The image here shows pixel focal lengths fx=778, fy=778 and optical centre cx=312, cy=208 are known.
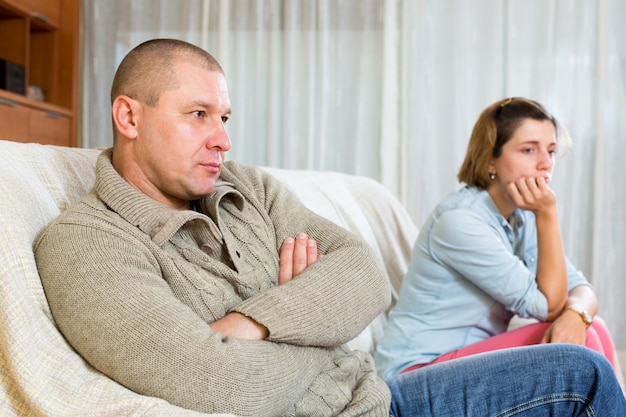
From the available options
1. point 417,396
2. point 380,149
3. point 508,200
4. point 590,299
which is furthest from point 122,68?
point 380,149

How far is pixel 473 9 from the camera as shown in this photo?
402 centimetres

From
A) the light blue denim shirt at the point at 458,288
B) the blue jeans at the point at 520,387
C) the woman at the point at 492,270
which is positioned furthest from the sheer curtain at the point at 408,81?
the blue jeans at the point at 520,387

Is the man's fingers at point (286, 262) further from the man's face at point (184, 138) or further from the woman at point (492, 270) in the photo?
the woman at point (492, 270)

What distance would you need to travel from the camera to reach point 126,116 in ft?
4.27

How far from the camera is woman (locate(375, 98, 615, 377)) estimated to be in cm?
186

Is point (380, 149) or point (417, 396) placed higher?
point (380, 149)

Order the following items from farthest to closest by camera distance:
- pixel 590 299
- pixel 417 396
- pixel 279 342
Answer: pixel 590 299 → pixel 417 396 → pixel 279 342

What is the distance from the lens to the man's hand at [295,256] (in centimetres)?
128

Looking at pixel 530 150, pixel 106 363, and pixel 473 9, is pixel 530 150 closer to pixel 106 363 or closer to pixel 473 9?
pixel 106 363

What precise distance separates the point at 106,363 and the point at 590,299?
4.56 ft

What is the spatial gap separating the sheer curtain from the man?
8.82 feet

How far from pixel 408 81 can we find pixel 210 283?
3.04m

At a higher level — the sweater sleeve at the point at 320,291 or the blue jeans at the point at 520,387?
the sweater sleeve at the point at 320,291

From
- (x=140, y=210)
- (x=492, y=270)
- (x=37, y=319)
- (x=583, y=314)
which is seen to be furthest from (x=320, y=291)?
(x=583, y=314)
